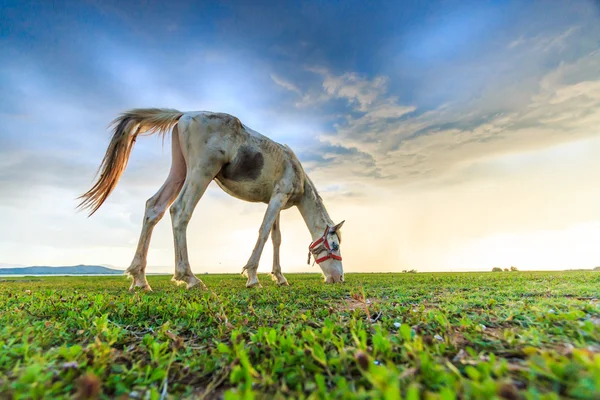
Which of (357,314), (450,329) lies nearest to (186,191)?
(357,314)

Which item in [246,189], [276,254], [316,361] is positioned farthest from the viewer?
[276,254]

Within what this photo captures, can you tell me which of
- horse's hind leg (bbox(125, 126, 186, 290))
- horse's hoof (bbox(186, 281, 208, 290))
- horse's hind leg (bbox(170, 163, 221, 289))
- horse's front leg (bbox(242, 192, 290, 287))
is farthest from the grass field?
horse's front leg (bbox(242, 192, 290, 287))

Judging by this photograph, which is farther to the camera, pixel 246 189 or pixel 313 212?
pixel 313 212

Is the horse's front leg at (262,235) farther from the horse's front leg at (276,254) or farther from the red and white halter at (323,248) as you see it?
the red and white halter at (323,248)

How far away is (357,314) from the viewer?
2631mm

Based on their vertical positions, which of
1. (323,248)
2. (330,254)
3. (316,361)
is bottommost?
(316,361)

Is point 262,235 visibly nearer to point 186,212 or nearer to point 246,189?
point 246,189

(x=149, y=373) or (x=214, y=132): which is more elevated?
(x=214, y=132)

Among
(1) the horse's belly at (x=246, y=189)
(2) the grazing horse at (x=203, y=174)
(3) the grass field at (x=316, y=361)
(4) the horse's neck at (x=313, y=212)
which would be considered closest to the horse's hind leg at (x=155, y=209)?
(2) the grazing horse at (x=203, y=174)

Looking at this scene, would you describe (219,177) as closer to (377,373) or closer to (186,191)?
(186,191)

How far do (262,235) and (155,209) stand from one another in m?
2.53

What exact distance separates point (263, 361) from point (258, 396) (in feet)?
1.32

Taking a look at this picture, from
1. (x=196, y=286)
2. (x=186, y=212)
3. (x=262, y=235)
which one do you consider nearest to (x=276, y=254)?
(x=262, y=235)

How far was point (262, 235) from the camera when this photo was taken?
696 centimetres
